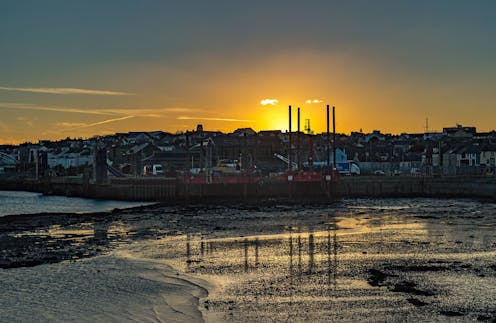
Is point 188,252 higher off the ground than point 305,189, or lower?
lower

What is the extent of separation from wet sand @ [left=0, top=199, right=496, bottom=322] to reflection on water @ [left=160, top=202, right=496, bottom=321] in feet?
0.17

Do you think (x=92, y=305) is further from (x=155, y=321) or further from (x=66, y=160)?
(x=66, y=160)

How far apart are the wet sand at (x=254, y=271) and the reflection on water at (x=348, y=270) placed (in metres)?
0.05

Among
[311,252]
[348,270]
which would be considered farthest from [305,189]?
[348,270]

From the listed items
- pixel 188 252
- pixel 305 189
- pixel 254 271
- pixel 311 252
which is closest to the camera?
pixel 254 271

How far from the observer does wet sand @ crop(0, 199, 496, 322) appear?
1591cm

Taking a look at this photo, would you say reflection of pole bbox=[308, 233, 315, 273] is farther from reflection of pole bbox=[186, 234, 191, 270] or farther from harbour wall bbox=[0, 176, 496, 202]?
harbour wall bbox=[0, 176, 496, 202]

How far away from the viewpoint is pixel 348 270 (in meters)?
20.9

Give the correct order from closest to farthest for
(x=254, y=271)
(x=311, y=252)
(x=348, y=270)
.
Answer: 1. (x=348, y=270)
2. (x=254, y=271)
3. (x=311, y=252)

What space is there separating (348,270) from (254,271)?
10.9 feet

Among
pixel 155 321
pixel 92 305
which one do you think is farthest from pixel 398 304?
pixel 92 305

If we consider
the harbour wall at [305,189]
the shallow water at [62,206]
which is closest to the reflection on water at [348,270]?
the shallow water at [62,206]

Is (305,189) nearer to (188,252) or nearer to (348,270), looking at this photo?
(188,252)

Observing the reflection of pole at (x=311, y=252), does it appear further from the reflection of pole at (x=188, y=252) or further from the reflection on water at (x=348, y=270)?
the reflection of pole at (x=188, y=252)
